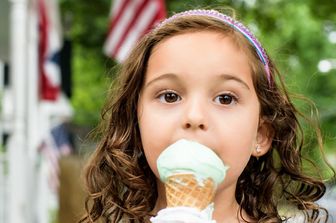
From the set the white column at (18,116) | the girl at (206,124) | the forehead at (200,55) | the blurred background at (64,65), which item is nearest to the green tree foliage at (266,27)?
the blurred background at (64,65)

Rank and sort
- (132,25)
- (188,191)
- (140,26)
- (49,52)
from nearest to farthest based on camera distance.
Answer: (188,191) → (140,26) → (132,25) → (49,52)

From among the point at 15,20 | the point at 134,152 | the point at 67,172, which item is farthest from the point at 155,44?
the point at 67,172

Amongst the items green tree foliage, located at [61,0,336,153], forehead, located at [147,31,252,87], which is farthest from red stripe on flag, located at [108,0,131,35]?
forehead, located at [147,31,252,87]

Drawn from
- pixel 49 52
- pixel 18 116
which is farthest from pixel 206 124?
pixel 49 52

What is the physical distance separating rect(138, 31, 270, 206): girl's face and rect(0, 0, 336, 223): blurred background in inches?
20.2

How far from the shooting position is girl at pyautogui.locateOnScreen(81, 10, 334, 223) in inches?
77.0

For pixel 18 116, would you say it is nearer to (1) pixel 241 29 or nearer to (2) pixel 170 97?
(1) pixel 241 29

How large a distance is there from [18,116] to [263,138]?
6.09m

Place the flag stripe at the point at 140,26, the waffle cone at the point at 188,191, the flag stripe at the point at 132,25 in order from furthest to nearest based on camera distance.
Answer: the flag stripe at the point at 132,25 < the flag stripe at the point at 140,26 < the waffle cone at the point at 188,191

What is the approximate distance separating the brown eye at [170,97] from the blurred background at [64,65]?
62cm

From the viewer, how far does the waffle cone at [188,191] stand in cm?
184

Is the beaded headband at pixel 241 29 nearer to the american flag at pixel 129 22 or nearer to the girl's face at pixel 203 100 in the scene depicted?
the girl's face at pixel 203 100

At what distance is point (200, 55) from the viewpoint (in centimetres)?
198

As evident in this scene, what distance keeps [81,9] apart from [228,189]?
13431 millimetres
